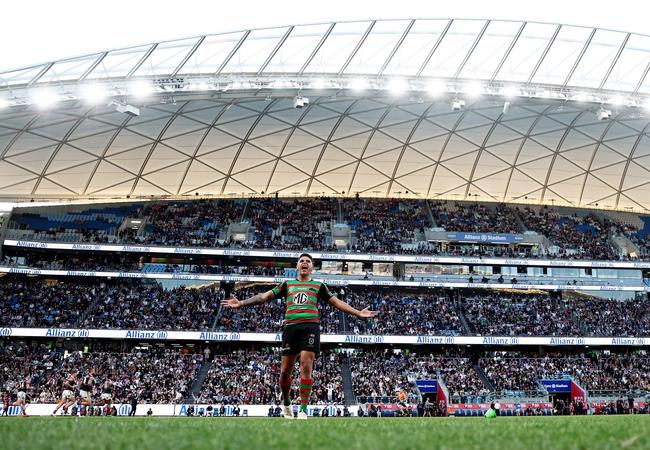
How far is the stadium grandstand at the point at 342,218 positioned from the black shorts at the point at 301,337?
2364cm

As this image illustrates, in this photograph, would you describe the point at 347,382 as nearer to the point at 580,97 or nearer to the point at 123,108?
the point at 123,108

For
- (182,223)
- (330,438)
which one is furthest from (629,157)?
(330,438)

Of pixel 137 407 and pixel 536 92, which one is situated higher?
pixel 536 92

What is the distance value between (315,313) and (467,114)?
3769 cm

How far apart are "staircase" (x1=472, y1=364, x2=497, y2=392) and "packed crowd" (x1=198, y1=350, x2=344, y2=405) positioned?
9.52 meters

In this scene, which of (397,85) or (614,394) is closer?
(397,85)

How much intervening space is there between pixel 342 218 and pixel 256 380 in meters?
20.3

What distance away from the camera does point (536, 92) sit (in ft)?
121

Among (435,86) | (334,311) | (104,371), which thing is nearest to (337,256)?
(334,311)

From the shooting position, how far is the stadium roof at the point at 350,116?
109ft

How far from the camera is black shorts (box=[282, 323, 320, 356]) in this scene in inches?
342

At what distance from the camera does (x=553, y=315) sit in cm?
4644

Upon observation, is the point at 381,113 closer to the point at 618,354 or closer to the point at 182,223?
the point at 182,223

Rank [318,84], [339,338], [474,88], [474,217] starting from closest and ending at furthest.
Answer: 1. [318,84]
2. [474,88]
3. [339,338]
4. [474,217]
